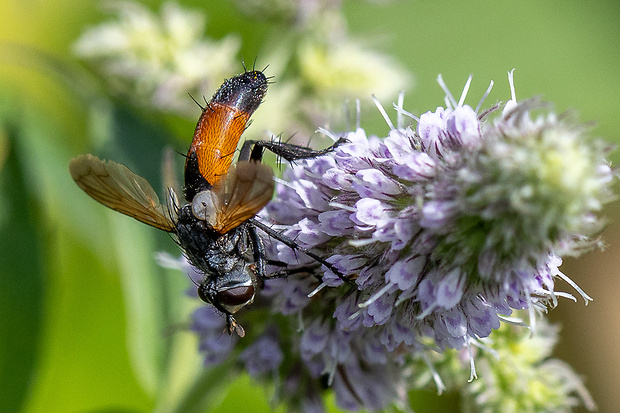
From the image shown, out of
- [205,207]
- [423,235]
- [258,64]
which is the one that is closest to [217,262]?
[205,207]

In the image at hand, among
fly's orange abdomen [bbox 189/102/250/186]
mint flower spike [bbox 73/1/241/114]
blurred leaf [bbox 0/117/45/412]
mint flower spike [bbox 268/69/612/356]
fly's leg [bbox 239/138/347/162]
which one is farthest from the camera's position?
mint flower spike [bbox 73/1/241/114]

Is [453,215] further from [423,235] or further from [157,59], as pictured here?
[157,59]

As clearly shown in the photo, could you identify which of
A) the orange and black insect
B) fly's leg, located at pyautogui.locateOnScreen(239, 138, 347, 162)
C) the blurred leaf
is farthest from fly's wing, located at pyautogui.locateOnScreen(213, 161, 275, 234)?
the blurred leaf

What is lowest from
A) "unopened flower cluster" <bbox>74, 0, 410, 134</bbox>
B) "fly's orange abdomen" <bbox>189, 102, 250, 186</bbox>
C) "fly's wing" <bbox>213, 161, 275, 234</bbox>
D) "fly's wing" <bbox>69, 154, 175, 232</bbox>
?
"fly's wing" <bbox>213, 161, 275, 234</bbox>

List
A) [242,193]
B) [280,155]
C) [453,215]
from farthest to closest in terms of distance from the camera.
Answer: [280,155]
[242,193]
[453,215]

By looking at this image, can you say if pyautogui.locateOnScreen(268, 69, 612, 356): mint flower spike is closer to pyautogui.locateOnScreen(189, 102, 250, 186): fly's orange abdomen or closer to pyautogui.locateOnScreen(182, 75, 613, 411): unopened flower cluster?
pyautogui.locateOnScreen(182, 75, 613, 411): unopened flower cluster

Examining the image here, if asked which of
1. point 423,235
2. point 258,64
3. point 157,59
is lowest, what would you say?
point 423,235

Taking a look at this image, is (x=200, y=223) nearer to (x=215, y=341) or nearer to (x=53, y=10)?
(x=215, y=341)

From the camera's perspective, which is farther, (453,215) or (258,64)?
(258,64)
